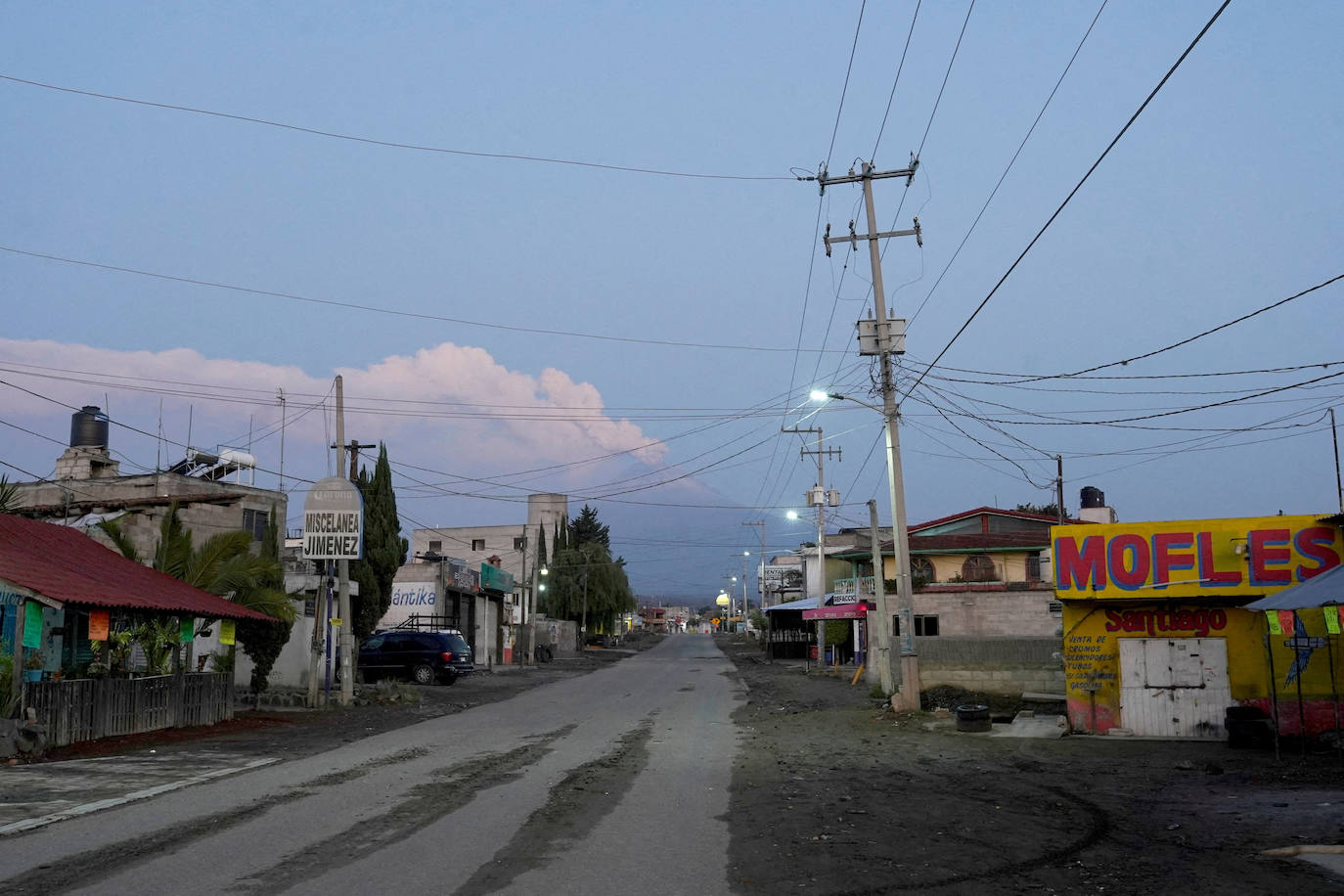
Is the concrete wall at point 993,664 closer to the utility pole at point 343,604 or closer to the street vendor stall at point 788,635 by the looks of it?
the utility pole at point 343,604

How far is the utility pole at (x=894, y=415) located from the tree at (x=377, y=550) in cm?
1572

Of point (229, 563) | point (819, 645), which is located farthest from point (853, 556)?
point (229, 563)

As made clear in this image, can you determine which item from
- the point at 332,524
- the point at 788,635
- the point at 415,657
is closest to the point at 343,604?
the point at 332,524

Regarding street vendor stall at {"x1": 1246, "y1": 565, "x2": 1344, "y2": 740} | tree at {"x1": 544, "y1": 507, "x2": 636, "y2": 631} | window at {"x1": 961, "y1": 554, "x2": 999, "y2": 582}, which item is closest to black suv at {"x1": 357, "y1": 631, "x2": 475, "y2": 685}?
window at {"x1": 961, "y1": 554, "x2": 999, "y2": 582}

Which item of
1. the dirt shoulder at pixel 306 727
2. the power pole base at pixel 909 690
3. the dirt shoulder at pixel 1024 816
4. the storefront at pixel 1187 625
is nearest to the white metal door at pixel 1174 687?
the storefront at pixel 1187 625

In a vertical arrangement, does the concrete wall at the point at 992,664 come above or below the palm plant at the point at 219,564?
below

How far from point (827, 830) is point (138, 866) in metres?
5.70

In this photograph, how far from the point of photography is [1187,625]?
59.8 feet

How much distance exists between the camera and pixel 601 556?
81.9 m

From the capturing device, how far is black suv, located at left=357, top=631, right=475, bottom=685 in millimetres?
34219

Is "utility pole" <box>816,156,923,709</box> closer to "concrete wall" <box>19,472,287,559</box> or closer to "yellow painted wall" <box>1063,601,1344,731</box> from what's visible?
"yellow painted wall" <box>1063,601,1344,731</box>

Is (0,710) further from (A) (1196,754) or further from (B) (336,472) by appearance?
(A) (1196,754)

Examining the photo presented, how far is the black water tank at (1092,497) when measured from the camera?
5219 centimetres

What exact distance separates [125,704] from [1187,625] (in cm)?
1849
